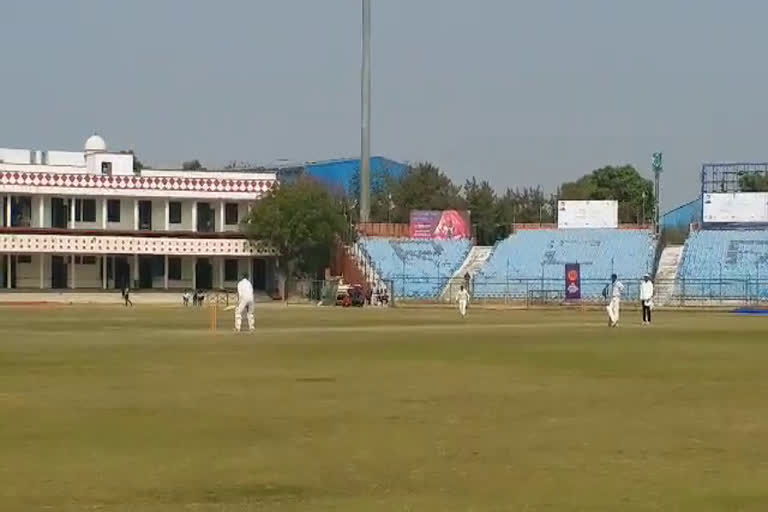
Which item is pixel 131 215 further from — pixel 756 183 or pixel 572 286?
pixel 756 183

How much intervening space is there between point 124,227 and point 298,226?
14232 mm

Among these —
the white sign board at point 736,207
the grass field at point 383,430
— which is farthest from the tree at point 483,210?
the grass field at point 383,430

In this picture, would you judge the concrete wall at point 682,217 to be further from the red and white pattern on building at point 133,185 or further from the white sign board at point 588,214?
the red and white pattern on building at point 133,185

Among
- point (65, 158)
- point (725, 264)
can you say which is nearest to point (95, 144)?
point (65, 158)

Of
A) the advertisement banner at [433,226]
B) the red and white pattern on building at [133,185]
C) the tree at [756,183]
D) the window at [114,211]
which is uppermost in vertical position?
the tree at [756,183]

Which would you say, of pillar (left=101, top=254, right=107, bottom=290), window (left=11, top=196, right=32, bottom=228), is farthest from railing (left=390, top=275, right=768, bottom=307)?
window (left=11, top=196, right=32, bottom=228)

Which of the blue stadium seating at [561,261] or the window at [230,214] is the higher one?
the window at [230,214]

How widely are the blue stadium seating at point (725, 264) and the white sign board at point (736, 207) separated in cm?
95

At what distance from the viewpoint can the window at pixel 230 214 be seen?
106m

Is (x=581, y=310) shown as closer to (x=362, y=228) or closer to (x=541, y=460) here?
(x=362, y=228)

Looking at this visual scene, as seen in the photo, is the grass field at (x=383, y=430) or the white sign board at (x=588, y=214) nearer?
the grass field at (x=383, y=430)

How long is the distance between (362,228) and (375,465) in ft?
292

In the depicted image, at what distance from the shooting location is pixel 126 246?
98.3 metres

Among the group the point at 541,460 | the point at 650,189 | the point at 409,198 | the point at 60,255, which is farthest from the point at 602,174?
the point at 541,460
